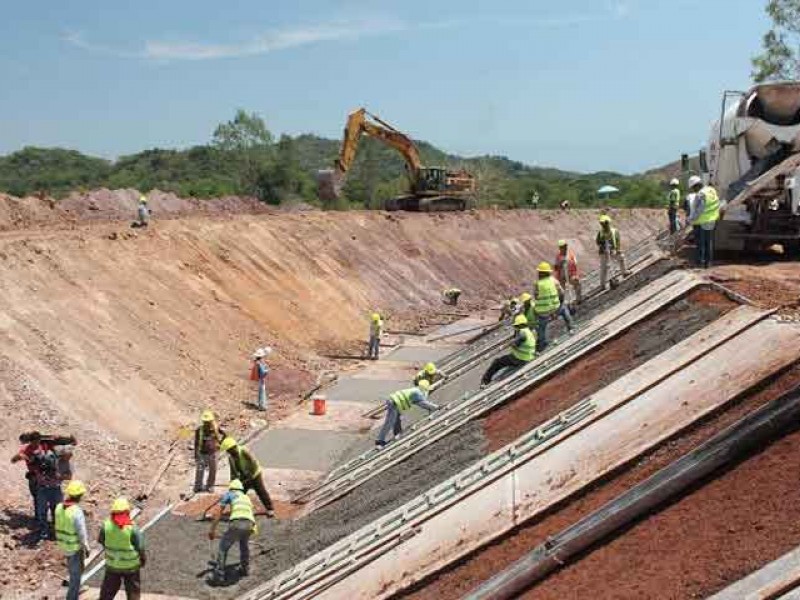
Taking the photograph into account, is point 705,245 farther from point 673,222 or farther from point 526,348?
point 673,222

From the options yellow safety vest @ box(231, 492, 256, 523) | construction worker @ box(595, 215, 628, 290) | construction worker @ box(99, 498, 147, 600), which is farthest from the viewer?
construction worker @ box(595, 215, 628, 290)

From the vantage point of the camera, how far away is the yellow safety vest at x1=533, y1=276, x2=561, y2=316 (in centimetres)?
1462

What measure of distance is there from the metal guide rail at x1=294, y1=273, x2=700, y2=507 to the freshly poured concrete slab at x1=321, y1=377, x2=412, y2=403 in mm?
6559

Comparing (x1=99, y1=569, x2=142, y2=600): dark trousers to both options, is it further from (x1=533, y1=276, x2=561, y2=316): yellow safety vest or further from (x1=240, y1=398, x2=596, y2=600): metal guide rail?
(x1=533, y1=276, x2=561, y2=316): yellow safety vest

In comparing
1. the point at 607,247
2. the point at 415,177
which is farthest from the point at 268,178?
the point at 607,247

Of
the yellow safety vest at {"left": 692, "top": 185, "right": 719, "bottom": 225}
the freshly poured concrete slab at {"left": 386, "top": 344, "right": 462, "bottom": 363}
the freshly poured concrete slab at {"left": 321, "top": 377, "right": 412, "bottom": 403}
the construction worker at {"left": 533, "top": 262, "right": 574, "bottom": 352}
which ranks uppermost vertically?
the yellow safety vest at {"left": 692, "top": 185, "right": 719, "bottom": 225}

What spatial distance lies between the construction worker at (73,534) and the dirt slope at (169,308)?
62.9 inches

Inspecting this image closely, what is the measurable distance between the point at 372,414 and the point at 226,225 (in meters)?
13.0

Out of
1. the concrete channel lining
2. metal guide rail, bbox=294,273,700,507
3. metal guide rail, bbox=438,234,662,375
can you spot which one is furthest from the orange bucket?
the concrete channel lining

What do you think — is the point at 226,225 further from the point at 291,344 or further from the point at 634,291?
the point at 634,291

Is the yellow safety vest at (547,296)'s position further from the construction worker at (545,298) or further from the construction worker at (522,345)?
the construction worker at (522,345)

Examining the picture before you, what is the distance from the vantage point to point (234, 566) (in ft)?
36.7

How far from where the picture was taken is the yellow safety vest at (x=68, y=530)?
31.9 feet

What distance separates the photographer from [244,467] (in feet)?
41.2
